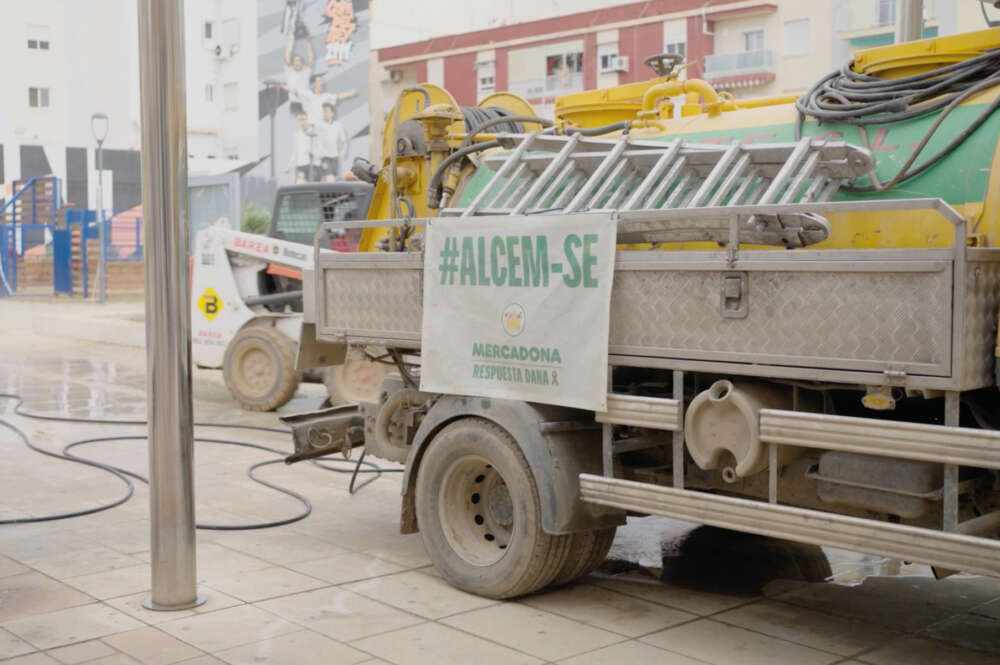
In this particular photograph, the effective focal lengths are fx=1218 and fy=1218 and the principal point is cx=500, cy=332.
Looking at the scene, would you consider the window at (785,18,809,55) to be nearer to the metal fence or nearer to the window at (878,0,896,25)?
the window at (878,0,896,25)

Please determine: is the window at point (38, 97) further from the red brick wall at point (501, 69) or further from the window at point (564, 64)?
the window at point (564, 64)

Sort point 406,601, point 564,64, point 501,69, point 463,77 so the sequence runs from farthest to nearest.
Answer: point 463,77
point 501,69
point 564,64
point 406,601

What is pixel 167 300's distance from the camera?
560 centimetres

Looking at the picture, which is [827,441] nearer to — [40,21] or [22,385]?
[22,385]

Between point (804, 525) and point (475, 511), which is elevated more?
point (804, 525)

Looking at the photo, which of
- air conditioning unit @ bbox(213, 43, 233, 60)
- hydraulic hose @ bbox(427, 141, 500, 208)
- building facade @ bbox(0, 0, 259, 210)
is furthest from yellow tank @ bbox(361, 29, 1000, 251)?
air conditioning unit @ bbox(213, 43, 233, 60)

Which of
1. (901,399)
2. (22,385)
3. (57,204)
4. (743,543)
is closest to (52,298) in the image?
(57,204)

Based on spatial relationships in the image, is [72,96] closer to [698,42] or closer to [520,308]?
[698,42]

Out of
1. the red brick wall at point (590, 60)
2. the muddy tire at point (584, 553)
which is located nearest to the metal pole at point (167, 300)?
the muddy tire at point (584, 553)

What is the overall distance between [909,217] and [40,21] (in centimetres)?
5205

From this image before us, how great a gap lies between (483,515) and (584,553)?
570mm

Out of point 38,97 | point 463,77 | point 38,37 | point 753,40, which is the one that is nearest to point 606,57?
point 753,40

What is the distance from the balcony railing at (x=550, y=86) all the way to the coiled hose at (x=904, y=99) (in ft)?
121

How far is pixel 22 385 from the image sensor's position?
47.9ft
